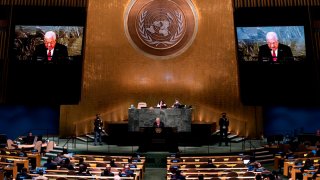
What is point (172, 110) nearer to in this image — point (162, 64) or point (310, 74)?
point (162, 64)

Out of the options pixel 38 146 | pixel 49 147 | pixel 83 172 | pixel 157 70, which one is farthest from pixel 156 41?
pixel 83 172

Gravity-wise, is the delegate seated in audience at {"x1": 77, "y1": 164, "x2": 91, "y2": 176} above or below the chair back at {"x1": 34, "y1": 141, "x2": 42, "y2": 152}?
below

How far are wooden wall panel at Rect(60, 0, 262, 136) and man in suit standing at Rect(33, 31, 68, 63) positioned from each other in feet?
3.81

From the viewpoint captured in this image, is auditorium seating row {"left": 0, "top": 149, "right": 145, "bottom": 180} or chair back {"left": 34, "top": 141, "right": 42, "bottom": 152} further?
chair back {"left": 34, "top": 141, "right": 42, "bottom": 152}

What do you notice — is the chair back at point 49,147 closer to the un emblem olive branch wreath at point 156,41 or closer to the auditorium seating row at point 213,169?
the auditorium seating row at point 213,169

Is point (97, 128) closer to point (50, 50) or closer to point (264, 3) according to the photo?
point (50, 50)

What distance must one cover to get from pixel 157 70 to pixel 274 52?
18.7ft

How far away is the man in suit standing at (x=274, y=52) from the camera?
17.8 meters

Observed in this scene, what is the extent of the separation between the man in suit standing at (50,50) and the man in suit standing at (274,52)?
949 cm

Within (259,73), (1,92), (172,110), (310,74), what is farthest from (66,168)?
(310,74)

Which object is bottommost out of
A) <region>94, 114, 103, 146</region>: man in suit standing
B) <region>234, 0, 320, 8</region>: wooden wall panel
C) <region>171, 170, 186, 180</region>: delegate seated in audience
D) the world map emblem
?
<region>171, 170, 186, 180</region>: delegate seated in audience

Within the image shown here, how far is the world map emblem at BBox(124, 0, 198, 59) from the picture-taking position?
18641 millimetres

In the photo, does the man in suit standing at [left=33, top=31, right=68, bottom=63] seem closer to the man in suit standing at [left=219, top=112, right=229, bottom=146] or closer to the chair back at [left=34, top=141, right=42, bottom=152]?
the chair back at [left=34, top=141, right=42, bottom=152]

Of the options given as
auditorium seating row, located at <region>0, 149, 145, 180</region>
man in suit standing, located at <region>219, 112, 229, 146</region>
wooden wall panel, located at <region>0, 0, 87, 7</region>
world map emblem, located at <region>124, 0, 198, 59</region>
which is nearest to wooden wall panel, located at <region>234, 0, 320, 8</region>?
world map emblem, located at <region>124, 0, 198, 59</region>
